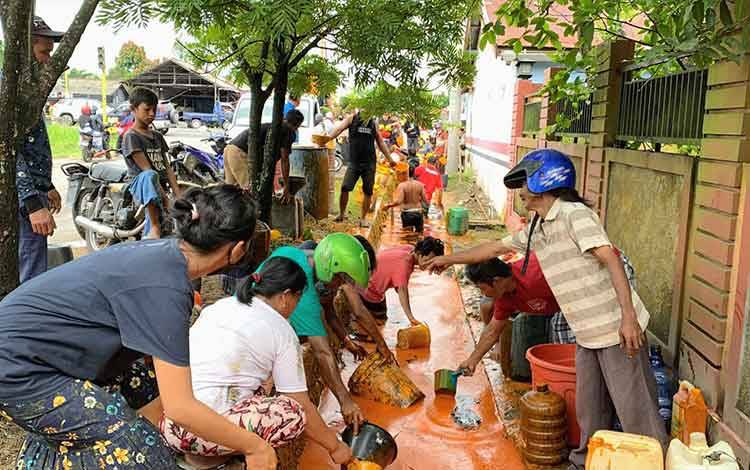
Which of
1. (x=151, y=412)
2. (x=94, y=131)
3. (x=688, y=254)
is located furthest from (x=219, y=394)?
(x=94, y=131)

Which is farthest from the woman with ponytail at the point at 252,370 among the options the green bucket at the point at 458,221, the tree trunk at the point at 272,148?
the green bucket at the point at 458,221

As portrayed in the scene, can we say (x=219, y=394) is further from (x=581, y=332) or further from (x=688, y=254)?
(x=688, y=254)

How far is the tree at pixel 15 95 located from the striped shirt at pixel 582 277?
2.74m

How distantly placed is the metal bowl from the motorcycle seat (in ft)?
17.9

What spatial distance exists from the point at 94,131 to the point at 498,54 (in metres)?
12.8

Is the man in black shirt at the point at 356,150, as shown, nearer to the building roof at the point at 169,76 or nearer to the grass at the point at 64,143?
the grass at the point at 64,143

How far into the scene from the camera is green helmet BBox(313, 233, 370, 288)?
386cm

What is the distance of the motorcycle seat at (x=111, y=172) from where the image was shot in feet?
26.4

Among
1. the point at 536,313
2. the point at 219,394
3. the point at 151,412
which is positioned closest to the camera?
the point at 151,412

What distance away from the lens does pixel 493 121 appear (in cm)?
1570

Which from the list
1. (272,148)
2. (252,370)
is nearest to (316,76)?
(272,148)

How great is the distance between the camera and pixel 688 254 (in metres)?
4.12

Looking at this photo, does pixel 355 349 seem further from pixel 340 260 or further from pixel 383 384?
pixel 340 260

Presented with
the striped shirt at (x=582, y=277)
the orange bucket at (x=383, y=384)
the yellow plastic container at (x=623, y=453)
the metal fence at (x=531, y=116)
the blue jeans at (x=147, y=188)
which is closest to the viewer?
the yellow plastic container at (x=623, y=453)
